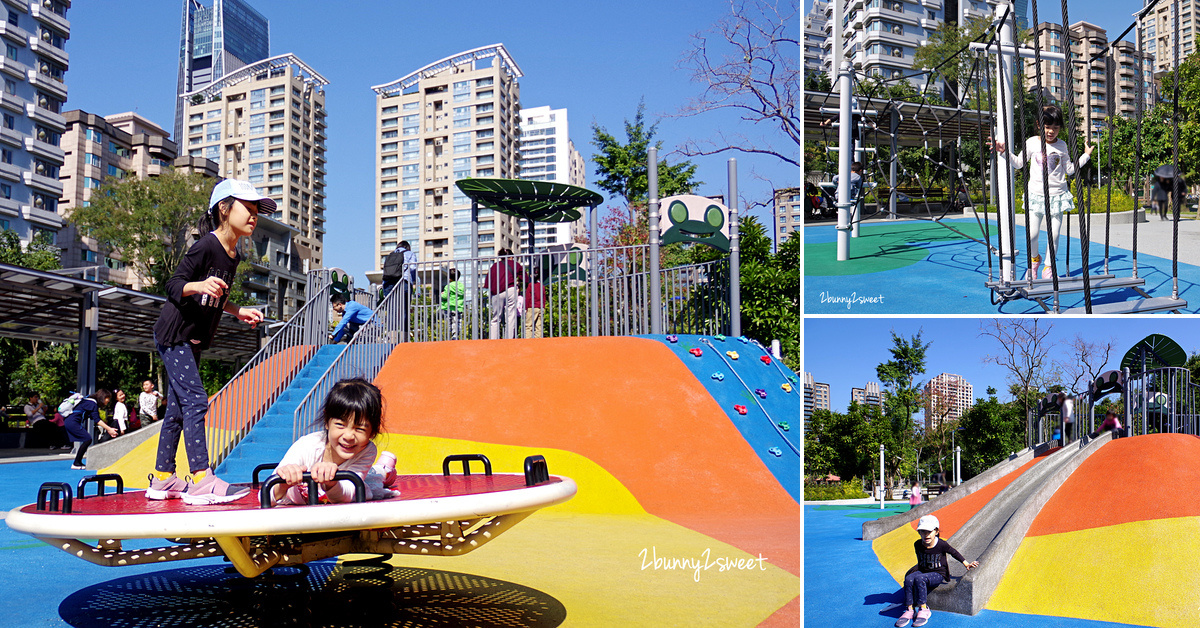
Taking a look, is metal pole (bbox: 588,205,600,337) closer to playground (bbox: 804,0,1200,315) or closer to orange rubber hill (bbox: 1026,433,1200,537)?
playground (bbox: 804,0,1200,315)

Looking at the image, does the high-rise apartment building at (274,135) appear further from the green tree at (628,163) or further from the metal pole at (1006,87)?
the metal pole at (1006,87)

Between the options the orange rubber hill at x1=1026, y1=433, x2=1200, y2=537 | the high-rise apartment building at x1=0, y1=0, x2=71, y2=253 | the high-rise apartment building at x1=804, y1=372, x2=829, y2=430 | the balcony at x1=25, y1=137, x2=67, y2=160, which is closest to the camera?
the high-rise apartment building at x1=804, y1=372, x2=829, y2=430

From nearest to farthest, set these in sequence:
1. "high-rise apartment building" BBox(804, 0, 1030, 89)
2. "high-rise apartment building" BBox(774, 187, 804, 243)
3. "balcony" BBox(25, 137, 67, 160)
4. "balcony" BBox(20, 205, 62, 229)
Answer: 1. "high-rise apartment building" BBox(804, 0, 1030, 89)
2. "high-rise apartment building" BBox(774, 187, 804, 243)
3. "balcony" BBox(20, 205, 62, 229)
4. "balcony" BBox(25, 137, 67, 160)

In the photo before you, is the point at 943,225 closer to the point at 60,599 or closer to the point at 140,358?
the point at 60,599

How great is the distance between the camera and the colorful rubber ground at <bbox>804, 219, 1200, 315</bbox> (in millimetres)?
2904

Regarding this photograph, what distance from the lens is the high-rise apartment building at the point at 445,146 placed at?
9950cm

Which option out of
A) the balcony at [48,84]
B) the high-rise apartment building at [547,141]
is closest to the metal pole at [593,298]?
the balcony at [48,84]

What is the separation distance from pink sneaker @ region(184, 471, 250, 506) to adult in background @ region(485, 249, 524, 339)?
811 centimetres

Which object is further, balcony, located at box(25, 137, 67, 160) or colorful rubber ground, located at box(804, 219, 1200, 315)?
balcony, located at box(25, 137, 67, 160)

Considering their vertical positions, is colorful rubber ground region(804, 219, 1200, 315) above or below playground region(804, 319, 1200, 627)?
above

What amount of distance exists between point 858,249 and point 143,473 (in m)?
8.80

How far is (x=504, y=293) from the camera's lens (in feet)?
38.8

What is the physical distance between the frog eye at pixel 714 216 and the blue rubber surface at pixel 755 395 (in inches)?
71.7

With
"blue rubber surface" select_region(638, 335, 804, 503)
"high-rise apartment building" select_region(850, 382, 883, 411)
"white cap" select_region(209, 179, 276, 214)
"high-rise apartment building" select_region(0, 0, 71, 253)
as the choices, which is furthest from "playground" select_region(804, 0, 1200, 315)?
"high-rise apartment building" select_region(0, 0, 71, 253)
